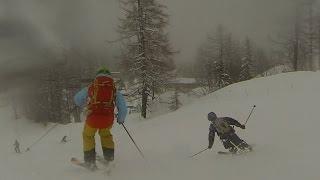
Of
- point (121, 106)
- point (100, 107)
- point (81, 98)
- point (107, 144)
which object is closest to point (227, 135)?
point (121, 106)

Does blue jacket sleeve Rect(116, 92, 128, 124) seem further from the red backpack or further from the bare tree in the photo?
the bare tree

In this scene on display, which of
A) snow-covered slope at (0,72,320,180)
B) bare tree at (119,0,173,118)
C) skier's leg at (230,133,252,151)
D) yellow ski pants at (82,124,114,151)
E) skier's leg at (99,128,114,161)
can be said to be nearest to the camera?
snow-covered slope at (0,72,320,180)

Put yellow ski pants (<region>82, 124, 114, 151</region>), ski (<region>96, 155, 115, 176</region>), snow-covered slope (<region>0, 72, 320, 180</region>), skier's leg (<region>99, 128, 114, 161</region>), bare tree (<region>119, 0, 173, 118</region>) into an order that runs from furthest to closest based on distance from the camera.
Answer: bare tree (<region>119, 0, 173, 118</region>) → skier's leg (<region>99, 128, 114, 161</region>) → yellow ski pants (<region>82, 124, 114, 151</region>) → ski (<region>96, 155, 115, 176</region>) → snow-covered slope (<region>0, 72, 320, 180</region>)

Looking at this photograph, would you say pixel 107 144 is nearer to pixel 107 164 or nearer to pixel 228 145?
pixel 107 164

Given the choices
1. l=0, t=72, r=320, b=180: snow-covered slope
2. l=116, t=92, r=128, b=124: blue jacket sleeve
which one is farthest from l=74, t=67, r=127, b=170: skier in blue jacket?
l=0, t=72, r=320, b=180: snow-covered slope

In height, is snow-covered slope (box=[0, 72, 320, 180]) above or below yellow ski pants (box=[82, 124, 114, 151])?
below

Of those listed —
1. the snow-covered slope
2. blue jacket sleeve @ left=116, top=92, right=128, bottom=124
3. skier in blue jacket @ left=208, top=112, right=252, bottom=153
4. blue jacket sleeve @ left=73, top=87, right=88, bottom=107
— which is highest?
blue jacket sleeve @ left=73, top=87, right=88, bottom=107

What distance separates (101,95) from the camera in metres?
9.44

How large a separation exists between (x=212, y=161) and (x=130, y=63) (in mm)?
26800

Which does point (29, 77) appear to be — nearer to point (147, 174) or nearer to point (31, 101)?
point (31, 101)

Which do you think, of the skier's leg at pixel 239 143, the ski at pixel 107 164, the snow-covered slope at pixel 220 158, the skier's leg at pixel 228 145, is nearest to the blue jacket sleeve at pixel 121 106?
the ski at pixel 107 164

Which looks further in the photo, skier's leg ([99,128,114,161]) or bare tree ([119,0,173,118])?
bare tree ([119,0,173,118])

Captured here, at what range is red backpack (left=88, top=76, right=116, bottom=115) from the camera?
941 centimetres

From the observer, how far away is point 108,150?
9.83 m
